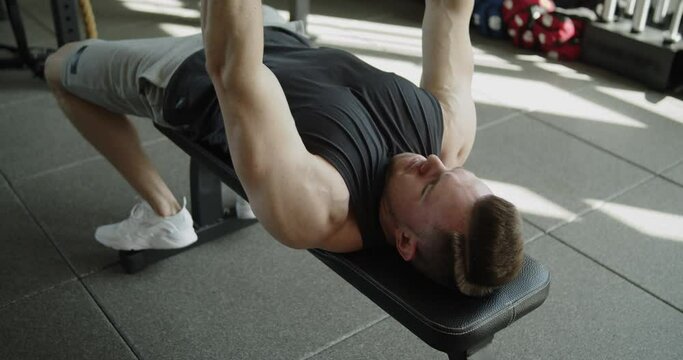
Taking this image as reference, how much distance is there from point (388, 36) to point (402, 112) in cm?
240

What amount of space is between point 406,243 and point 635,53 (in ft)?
8.22

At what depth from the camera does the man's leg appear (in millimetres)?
1986

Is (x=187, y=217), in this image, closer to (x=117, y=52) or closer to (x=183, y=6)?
(x=117, y=52)

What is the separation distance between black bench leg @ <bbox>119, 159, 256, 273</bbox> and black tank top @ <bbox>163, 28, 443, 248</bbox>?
416 mm

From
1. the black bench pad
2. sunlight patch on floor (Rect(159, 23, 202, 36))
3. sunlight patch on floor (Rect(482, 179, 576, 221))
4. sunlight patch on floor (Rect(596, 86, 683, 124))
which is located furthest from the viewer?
sunlight patch on floor (Rect(159, 23, 202, 36))

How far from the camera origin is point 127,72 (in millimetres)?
1849

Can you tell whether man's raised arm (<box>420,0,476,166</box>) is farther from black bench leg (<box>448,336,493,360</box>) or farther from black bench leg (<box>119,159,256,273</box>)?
black bench leg (<box>119,159,256,273</box>)

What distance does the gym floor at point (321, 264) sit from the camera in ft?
6.33

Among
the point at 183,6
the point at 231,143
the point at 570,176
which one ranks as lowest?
the point at 570,176

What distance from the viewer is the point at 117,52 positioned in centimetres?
190

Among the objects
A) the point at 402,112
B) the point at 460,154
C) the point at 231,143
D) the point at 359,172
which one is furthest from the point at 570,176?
the point at 231,143

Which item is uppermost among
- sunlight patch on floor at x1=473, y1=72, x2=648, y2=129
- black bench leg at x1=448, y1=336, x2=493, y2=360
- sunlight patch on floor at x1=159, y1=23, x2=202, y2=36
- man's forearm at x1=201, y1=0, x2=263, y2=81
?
man's forearm at x1=201, y1=0, x2=263, y2=81

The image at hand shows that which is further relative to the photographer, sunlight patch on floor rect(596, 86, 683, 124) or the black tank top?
sunlight patch on floor rect(596, 86, 683, 124)

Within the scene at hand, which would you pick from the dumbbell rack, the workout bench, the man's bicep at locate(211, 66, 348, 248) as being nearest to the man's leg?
the workout bench
